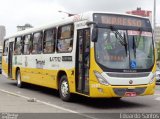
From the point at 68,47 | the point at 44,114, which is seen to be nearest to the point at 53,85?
the point at 68,47

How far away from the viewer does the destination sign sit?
13.4 metres

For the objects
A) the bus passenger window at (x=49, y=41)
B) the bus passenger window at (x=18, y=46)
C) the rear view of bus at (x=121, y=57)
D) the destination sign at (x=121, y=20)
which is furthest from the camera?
the bus passenger window at (x=18, y=46)

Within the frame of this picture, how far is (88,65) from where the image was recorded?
13.3 metres

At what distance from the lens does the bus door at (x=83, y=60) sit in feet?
44.1

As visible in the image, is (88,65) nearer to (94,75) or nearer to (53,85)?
(94,75)

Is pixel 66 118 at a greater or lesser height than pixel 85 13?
lesser

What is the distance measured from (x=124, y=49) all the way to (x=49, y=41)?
4.54m

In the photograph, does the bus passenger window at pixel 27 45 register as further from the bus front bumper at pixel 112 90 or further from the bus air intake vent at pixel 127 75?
the bus air intake vent at pixel 127 75

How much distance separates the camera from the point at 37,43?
61.1 feet

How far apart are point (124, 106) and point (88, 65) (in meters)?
1.91

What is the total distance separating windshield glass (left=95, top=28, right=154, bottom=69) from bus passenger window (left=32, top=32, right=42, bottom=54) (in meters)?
5.58

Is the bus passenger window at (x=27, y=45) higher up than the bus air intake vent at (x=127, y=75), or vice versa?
the bus passenger window at (x=27, y=45)

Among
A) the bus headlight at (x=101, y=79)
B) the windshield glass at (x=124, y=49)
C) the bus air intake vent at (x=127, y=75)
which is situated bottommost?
the bus headlight at (x=101, y=79)

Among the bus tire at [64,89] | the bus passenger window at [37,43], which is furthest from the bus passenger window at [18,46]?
the bus tire at [64,89]
